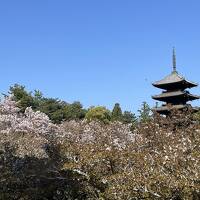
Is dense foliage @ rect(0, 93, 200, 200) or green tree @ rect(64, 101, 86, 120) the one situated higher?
green tree @ rect(64, 101, 86, 120)

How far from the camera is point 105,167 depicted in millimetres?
15336

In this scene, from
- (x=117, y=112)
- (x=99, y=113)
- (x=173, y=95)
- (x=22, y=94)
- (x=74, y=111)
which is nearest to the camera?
(x=173, y=95)

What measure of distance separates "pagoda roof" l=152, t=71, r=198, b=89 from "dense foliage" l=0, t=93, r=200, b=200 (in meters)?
21.2

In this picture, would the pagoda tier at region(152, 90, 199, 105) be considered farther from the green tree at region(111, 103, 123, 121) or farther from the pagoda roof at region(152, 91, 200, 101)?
the green tree at region(111, 103, 123, 121)

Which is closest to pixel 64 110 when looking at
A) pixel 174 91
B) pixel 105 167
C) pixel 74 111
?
pixel 74 111

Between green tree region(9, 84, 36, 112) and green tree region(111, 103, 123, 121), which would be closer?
green tree region(9, 84, 36, 112)

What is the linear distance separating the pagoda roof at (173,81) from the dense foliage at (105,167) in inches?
835

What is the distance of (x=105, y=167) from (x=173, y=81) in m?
32.2

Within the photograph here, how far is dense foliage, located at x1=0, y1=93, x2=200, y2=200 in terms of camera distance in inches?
481

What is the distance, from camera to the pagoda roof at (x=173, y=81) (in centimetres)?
4641

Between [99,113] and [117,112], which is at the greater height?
[117,112]

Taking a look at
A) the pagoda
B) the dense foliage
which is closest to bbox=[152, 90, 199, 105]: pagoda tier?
the pagoda

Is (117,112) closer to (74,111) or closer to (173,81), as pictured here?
(74,111)

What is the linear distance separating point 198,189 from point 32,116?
20239mm
